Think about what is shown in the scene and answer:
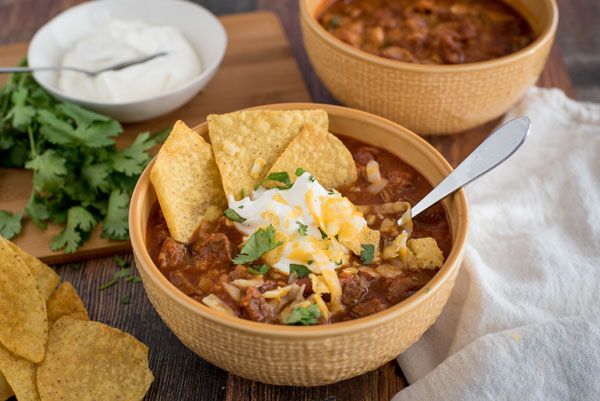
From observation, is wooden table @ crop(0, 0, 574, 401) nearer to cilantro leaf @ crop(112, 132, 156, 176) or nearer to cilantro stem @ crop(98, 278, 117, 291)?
cilantro stem @ crop(98, 278, 117, 291)

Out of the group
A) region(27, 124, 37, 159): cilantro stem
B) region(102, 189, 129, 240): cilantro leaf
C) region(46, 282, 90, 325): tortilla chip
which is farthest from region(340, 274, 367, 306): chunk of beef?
region(27, 124, 37, 159): cilantro stem

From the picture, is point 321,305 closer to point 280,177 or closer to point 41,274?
point 280,177

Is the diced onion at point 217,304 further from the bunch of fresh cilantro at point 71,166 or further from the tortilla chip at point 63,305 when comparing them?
the bunch of fresh cilantro at point 71,166

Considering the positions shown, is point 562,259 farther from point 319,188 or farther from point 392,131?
point 319,188

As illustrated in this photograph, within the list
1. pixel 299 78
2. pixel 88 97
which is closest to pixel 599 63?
pixel 299 78

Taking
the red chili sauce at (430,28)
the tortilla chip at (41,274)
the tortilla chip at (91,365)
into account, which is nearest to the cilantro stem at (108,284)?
the tortilla chip at (41,274)

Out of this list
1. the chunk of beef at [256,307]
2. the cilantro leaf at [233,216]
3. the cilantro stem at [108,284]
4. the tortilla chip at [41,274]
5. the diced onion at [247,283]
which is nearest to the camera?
the chunk of beef at [256,307]

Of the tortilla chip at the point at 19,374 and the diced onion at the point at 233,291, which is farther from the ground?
the diced onion at the point at 233,291
